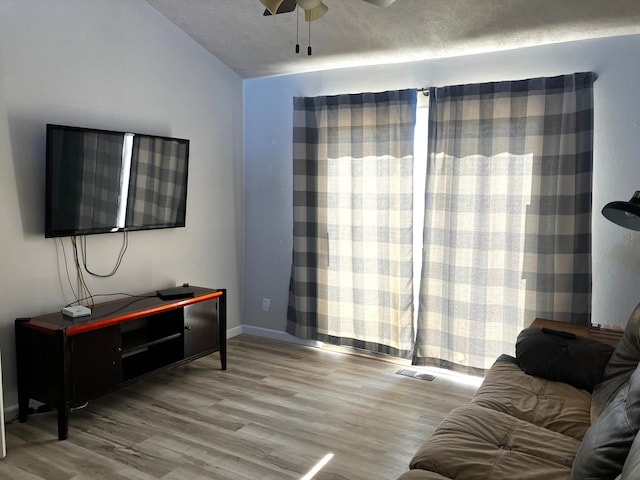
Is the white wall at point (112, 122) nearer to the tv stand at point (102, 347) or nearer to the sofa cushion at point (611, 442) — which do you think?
the tv stand at point (102, 347)

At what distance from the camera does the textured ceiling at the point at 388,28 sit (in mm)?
2984

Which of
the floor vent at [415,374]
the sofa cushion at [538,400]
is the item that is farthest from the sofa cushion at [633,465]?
the floor vent at [415,374]

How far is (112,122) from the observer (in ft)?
11.4

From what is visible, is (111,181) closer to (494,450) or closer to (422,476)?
(422,476)

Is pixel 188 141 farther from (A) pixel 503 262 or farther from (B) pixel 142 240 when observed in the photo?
(A) pixel 503 262

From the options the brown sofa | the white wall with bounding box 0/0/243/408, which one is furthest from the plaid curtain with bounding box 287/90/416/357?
the brown sofa

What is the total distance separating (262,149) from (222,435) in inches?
99.5

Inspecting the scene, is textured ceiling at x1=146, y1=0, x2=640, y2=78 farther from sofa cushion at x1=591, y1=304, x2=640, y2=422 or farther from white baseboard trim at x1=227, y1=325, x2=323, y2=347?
white baseboard trim at x1=227, y1=325, x2=323, y2=347

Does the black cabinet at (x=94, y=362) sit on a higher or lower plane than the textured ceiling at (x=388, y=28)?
lower

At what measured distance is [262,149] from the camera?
180 inches

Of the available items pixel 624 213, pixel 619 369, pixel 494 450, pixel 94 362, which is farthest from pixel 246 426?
pixel 624 213

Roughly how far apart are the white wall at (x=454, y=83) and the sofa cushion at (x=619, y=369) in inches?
37.4

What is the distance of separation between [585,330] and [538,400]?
3.01 ft

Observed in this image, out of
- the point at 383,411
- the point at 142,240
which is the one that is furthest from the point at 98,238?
the point at 383,411
